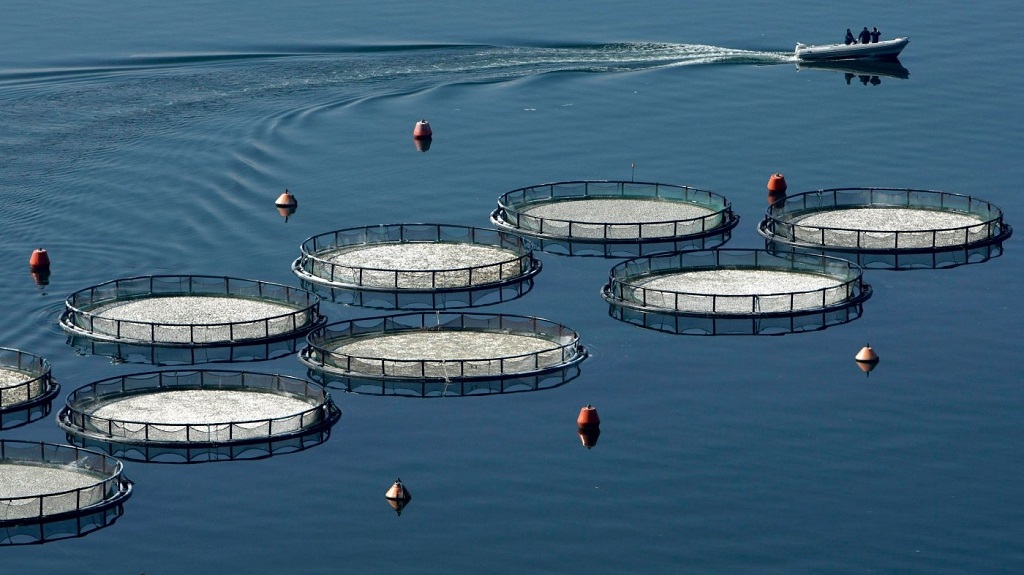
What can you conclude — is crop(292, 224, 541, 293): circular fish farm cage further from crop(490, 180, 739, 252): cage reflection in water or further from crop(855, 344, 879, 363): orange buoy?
crop(855, 344, 879, 363): orange buoy

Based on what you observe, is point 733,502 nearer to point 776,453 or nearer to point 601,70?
point 776,453

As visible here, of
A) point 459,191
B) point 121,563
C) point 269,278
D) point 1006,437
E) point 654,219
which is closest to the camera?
point 121,563

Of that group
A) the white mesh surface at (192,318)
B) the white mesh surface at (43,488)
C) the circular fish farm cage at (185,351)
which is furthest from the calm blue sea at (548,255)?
the white mesh surface at (192,318)

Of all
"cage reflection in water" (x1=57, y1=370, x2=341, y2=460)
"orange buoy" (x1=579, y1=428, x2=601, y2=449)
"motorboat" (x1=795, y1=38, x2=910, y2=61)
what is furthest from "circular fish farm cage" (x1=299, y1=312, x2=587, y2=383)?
"motorboat" (x1=795, y1=38, x2=910, y2=61)

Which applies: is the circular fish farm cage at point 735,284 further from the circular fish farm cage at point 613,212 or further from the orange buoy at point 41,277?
the orange buoy at point 41,277

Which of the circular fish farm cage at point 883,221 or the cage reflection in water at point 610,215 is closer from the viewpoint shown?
the circular fish farm cage at point 883,221

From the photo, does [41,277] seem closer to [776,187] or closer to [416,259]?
[416,259]

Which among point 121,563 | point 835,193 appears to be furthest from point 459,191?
point 121,563
